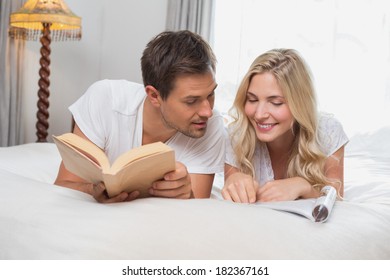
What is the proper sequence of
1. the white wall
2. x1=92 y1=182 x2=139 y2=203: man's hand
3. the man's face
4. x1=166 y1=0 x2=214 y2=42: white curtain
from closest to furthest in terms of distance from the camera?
x1=92 y1=182 x2=139 y2=203: man's hand, the man's face, x1=166 y1=0 x2=214 y2=42: white curtain, the white wall

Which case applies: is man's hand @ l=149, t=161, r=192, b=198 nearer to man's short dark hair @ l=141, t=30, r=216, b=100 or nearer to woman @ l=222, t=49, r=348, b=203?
woman @ l=222, t=49, r=348, b=203

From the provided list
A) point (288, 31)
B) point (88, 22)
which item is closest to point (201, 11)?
point (288, 31)

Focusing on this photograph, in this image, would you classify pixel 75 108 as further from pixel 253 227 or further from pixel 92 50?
pixel 92 50

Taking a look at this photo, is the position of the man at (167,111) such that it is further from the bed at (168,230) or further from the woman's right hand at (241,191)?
the bed at (168,230)

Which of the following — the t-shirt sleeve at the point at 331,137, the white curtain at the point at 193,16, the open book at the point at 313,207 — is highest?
the white curtain at the point at 193,16

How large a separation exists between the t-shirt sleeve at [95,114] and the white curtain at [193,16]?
2481 mm

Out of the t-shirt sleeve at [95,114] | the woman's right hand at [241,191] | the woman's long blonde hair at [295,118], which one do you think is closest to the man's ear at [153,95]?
the t-shirt sleeve at [95,114]

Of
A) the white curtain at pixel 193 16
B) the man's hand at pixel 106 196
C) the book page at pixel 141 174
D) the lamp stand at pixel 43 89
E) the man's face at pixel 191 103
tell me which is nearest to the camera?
the book page at pixel 141 174

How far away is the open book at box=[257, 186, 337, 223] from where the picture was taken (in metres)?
1.22

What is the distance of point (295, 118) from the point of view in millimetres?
1777

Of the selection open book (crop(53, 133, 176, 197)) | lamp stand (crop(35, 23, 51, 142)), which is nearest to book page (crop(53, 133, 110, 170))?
open book (crop(53, 133, 176, 197))

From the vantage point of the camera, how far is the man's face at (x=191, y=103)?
1.71m

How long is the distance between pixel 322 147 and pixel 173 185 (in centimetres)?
72
